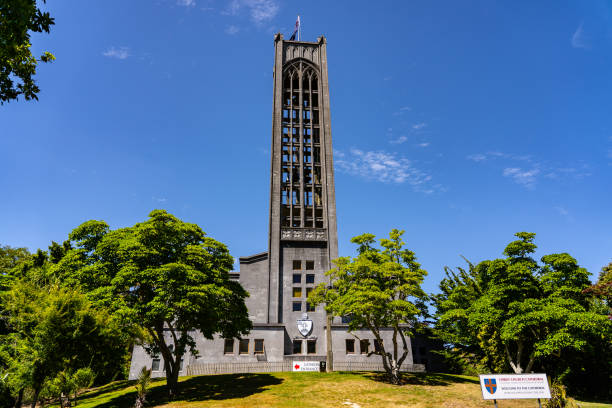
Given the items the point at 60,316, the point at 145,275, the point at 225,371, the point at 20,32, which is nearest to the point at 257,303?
the point at 225,371

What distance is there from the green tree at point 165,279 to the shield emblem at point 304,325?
1341 cm

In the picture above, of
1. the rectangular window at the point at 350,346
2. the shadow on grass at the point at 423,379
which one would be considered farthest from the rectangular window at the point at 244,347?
the shadow on grass at the point at 423,379

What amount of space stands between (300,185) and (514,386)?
1586 inches

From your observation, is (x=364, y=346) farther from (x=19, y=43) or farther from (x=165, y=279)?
(x=19, y=43)

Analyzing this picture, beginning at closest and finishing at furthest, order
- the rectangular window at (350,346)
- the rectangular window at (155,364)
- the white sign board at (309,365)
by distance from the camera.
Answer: the white sign board at (309,365) < the rectangular window at (155,364) < the rectangular window at (350,346)

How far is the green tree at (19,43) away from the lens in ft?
37.2

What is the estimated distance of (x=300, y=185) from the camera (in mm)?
→ 55750

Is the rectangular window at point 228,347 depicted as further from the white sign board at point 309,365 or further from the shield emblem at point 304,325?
the white sign board at point 309,365

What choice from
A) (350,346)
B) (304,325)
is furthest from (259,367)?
(350,346)

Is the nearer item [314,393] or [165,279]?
[165,279]

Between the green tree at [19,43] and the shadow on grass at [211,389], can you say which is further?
the shadow on grass at [211,389]

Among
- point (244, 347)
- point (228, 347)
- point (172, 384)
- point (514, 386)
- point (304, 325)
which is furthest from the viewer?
point (304, 325)

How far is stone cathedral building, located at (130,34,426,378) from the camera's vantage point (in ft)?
145

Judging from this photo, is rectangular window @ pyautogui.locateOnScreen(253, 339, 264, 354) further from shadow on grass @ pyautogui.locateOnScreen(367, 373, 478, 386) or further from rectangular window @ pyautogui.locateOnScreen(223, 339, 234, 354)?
shadow on grass @ pyautogui.locateOnScreen(367, 373, 478, 386)
